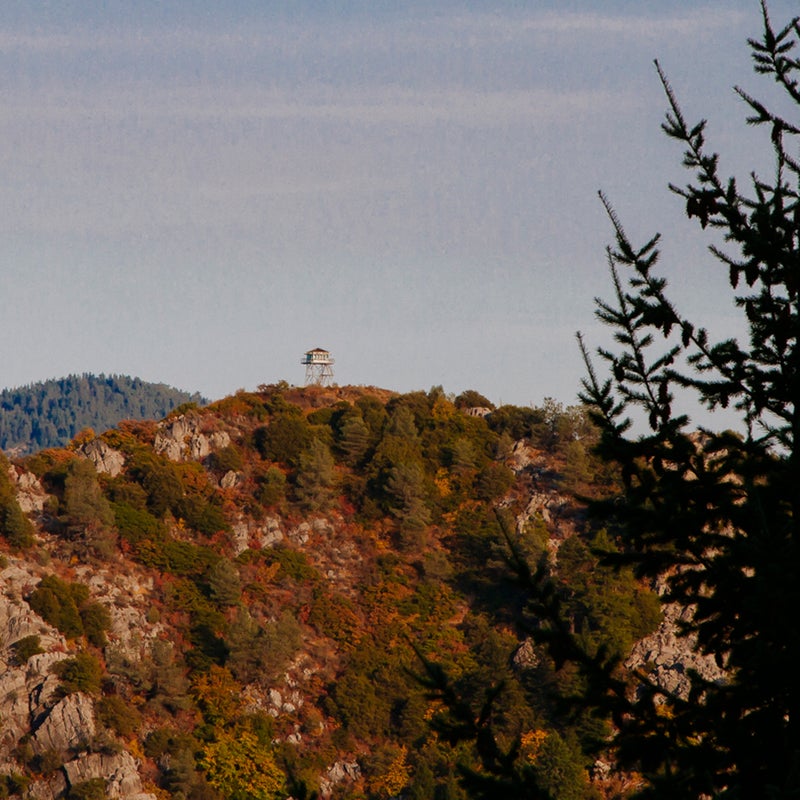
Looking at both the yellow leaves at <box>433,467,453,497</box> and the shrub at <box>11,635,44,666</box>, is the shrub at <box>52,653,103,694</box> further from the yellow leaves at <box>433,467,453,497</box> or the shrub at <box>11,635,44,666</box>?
the yellow leaves at <box>433,467,453,497</box>

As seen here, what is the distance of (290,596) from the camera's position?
85.1 m

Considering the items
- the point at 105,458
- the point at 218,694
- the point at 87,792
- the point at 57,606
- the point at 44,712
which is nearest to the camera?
the point at 87,792

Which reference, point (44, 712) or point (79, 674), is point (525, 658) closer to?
point (79, 674)

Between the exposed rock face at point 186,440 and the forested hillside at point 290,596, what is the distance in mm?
181

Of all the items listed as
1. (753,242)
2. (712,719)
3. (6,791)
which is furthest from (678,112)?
(6,791)

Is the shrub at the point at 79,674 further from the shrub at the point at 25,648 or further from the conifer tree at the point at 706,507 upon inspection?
the conifer tree at the point at 706,507

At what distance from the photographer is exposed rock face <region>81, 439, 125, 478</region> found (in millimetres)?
90500

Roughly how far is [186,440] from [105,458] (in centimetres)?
666

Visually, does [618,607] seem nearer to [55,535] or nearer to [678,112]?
[55,535]

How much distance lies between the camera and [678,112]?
1252 centimetres

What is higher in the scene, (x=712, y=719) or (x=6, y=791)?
(x=712, y=719)

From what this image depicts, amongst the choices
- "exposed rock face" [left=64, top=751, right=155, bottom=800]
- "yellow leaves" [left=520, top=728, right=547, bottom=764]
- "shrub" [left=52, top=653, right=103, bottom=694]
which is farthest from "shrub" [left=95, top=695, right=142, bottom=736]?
"yellow leaves" [left=520, top=728, right=547, bottom=764]

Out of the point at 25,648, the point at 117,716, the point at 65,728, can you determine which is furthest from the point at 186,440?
the point at 65,728

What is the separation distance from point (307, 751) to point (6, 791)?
717 inches
